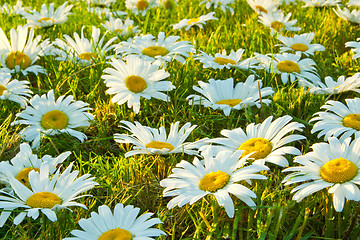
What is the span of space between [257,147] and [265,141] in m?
0.07

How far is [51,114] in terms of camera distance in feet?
8.20

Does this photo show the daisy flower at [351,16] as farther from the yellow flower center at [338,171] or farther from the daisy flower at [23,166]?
→ the daisy flower at [23,166]

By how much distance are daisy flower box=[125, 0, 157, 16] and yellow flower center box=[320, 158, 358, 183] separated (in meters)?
3.04

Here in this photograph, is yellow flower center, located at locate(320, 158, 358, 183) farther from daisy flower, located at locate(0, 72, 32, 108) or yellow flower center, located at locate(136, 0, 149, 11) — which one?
yellow flower center, located at locate(136, 0, 149, 11)

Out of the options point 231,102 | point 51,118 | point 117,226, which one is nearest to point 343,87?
point 231,102

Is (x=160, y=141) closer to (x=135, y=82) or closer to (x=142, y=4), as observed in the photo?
(x=135, y=82)

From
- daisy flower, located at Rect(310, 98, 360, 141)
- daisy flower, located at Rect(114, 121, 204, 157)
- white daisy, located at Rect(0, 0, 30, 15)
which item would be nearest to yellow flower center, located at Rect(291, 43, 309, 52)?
daisy flower, located at Rect(310, 98, 360, 141)

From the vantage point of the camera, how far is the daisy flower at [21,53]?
119 inches

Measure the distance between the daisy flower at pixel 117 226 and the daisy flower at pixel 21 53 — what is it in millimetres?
1616

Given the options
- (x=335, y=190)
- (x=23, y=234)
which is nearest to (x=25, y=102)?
(x=23, y=234)

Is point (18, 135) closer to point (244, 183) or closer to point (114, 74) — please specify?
point (114, 74)

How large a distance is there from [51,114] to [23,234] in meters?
0.90

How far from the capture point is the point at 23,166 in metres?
2.06

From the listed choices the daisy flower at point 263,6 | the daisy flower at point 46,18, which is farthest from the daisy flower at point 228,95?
the daisy flower at point 263,6
